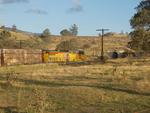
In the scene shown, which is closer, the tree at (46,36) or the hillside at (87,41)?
the hillside at (87,41)

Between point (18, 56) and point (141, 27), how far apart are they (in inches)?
770

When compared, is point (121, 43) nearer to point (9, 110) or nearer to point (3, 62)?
point (3, 62)

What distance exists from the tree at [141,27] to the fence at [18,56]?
1744cm

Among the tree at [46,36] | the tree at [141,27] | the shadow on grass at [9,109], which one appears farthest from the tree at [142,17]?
the tree at [46,36]

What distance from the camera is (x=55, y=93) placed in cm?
2056

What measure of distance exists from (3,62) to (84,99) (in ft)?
151

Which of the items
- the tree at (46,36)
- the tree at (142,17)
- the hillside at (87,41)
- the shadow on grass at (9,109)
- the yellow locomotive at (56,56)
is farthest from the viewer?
the tree at (46,36)

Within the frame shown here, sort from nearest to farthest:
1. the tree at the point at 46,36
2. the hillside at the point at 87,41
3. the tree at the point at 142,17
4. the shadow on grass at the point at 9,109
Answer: the shadow on grass at the point at 9,109 < the tree at the point at 142,17 < the hillside at the point at 87,41 < the tree at the point at 46,36

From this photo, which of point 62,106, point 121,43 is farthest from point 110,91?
point 121,43

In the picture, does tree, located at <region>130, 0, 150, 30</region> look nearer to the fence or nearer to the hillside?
the fence

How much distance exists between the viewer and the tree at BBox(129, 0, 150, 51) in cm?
6209

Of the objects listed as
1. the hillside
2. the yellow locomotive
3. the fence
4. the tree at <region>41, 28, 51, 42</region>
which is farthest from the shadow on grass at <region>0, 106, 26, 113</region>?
the tree at <region>41, 28, 51, 42</region>

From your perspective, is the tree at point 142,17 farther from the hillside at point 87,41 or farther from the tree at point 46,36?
the tree at point 46,36

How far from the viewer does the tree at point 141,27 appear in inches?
2445
